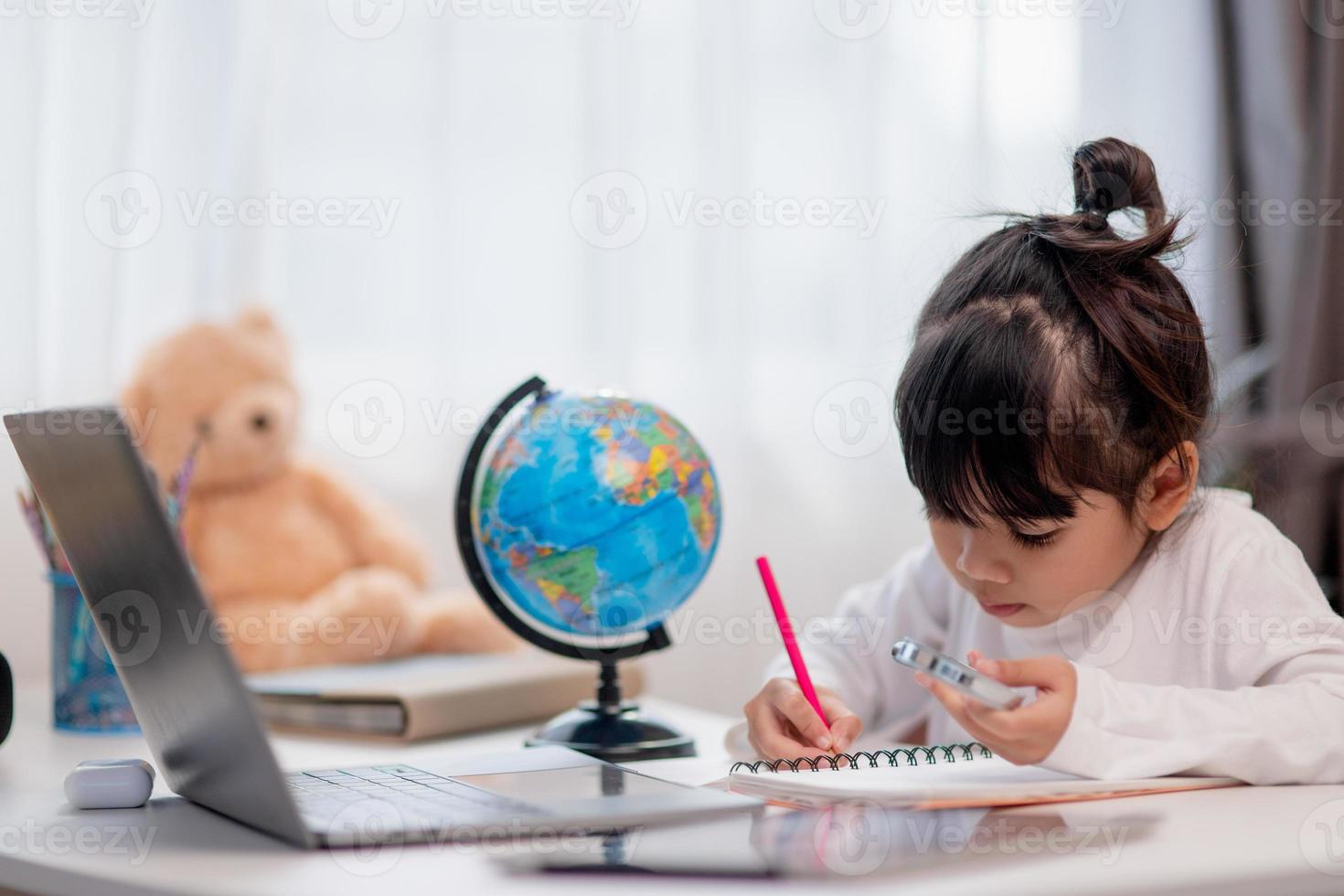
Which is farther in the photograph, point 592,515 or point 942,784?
point 592,515

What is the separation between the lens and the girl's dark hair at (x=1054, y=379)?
83 centimetres

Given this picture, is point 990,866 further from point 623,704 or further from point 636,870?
point 623,704

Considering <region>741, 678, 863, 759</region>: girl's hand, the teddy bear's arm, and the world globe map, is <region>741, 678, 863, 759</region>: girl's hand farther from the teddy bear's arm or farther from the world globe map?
the teddy bear's arm

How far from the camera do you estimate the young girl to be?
2.72ft

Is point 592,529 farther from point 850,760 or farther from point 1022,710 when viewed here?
point 1022,710

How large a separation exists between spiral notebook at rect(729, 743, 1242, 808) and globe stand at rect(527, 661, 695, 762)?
0.18m

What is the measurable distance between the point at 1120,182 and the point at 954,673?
0.48m

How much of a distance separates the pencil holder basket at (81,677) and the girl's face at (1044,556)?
73 centimetres

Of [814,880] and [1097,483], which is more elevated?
[1097,483]

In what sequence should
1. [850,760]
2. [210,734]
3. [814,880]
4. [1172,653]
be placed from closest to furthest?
1. [814,880]
2. [210,734]
3. [850,760]
4. [1172,653]

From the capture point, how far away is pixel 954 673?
64 centimetres

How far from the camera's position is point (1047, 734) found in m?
0.68

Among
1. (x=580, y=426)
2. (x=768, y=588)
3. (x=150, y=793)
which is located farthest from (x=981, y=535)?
(x=150, y=793)

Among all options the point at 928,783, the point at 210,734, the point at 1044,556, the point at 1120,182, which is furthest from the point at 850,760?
the point at 1120,182
